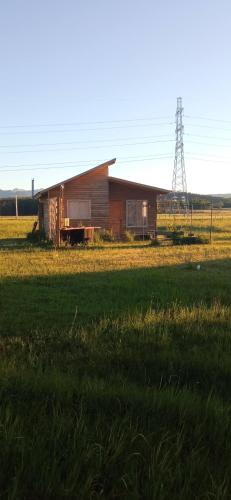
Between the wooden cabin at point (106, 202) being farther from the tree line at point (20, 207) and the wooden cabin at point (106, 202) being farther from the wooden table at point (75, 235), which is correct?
the tree line at point (20, 207)

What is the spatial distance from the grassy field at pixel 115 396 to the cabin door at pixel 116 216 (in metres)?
20.7

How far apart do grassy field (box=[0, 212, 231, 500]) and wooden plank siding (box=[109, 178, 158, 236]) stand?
68.4 ft

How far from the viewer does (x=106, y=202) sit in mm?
29484

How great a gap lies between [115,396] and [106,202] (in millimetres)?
25634

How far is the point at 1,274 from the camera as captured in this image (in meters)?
12.4

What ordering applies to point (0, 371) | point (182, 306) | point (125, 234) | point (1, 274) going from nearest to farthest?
point (0, 371)
point (182, 306)
point (1, 274)
point (125, 234)

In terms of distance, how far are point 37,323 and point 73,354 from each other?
174 centimetres

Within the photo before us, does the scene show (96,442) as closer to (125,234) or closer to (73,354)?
(73,354)

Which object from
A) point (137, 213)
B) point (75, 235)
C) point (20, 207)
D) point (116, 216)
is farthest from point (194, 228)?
point (20, 207)

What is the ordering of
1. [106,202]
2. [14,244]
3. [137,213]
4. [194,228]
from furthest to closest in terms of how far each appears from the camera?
[194,228] < [137,213] < [106,202] < [14,244]

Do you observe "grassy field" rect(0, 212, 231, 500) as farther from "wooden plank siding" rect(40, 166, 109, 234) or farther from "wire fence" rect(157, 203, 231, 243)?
"wooden plank siding" rect(40, 166, 109, 234)

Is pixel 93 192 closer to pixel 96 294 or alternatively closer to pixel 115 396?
pixel 96 294

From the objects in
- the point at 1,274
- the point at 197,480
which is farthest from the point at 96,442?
the point at 1,274

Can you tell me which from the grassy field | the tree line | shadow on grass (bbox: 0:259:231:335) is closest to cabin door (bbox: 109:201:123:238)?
shadow on grass (bbox: 0:259:231:335)
